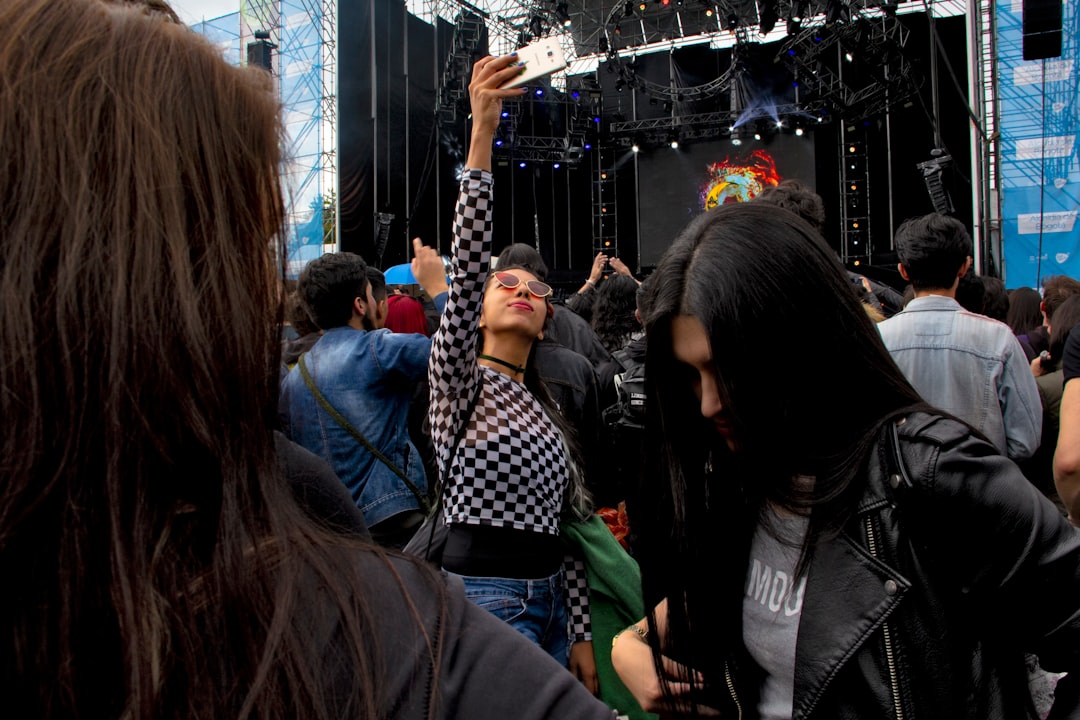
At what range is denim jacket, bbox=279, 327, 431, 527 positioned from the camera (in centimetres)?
283

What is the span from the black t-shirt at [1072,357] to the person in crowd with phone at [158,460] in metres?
2.20

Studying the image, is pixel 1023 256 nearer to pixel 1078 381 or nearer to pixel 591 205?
pixel 591 205

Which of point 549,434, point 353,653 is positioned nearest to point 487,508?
point 549,434

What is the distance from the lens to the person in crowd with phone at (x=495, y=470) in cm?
187

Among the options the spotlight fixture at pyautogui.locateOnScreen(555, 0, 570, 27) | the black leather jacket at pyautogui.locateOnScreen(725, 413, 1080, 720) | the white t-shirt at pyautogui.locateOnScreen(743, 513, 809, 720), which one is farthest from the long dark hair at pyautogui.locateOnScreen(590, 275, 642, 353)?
the spotlight fixture at pyautogui.locateOnScreen(555, 0, 570, 27)

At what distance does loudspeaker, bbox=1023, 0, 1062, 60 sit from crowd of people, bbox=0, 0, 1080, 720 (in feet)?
22.8

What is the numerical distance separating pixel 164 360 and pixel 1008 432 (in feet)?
9.33

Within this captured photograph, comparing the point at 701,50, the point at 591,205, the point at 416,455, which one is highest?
the point at 701,50

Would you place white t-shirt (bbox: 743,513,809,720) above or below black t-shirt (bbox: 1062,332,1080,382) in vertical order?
below

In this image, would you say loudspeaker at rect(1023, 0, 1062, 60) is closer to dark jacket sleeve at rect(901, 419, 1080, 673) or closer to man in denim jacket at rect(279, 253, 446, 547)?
man in denim jacket at rect(279, 253, 446, 547)

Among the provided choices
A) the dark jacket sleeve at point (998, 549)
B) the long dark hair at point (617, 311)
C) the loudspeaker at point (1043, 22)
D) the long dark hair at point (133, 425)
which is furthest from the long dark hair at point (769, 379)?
the loudspeaker at point (1043, 22)

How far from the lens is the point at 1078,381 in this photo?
2.10m

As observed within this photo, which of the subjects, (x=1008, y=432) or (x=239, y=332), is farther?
(x=1008, y=432)

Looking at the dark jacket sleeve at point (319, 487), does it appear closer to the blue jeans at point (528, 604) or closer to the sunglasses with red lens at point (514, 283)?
the blue jeans at point (528, 604)
